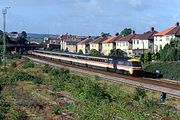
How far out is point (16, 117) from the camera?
1709 centimetres

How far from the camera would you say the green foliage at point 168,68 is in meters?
48.9

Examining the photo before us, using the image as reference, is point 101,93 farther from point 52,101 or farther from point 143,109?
point 143,109

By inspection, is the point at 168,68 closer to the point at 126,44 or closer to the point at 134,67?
the point at 134,67

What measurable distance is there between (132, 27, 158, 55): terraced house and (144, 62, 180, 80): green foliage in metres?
34.9

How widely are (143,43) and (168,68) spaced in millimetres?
44196

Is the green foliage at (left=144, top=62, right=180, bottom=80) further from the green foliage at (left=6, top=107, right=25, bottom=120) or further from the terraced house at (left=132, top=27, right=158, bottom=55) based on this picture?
the terraced house at (left=132, top=27, right=158, bottom=55)

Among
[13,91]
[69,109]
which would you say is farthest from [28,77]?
[69,109]

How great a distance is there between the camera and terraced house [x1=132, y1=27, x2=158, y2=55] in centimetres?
9431

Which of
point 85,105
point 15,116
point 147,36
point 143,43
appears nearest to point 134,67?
point 85,105

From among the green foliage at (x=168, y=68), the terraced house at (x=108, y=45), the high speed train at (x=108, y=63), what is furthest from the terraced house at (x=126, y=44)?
the green foliage at (x=168, y=68)

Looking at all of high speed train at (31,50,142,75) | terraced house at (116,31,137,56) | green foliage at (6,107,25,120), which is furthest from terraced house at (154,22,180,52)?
green foliage at (6,107,25,120)

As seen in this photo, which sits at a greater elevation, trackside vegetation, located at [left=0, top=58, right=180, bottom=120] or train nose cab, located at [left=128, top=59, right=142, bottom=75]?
train nose cab, located at [left=128, top=59, right=142, bottom=75]

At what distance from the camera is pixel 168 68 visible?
52.2 meters

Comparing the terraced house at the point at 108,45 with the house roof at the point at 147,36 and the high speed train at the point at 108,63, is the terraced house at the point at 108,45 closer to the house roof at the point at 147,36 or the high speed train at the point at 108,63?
the house roof at the point at 147,36
